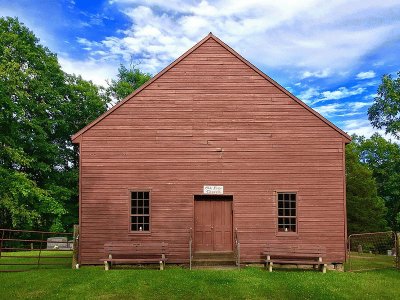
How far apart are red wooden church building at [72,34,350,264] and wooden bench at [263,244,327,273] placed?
0.42m

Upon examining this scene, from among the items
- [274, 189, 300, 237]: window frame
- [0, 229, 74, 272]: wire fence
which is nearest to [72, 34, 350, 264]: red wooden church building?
[274, 189, 300, 237]: window frame

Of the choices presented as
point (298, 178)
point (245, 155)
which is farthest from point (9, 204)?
point (298, 178)

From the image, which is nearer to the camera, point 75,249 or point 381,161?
point 75,249

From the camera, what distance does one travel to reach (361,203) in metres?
37.4

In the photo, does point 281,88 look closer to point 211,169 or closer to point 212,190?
point 211,169

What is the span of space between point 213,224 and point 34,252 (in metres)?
14.4

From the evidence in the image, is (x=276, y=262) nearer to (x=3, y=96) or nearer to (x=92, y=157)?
(x=92, y=157)

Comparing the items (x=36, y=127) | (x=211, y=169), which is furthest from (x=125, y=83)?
(x=211, y=169)

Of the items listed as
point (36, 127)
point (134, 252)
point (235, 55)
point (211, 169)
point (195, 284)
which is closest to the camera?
point (195, 284)

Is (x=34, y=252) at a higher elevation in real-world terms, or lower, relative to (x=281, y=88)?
lower

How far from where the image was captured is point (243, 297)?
10.5 meters

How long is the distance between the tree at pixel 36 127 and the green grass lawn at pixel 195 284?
14.6 m

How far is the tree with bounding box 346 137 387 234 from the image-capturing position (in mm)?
37281

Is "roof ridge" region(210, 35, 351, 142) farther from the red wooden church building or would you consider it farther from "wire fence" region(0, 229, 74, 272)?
"wire fence" region(0, 229, 74, 272)
